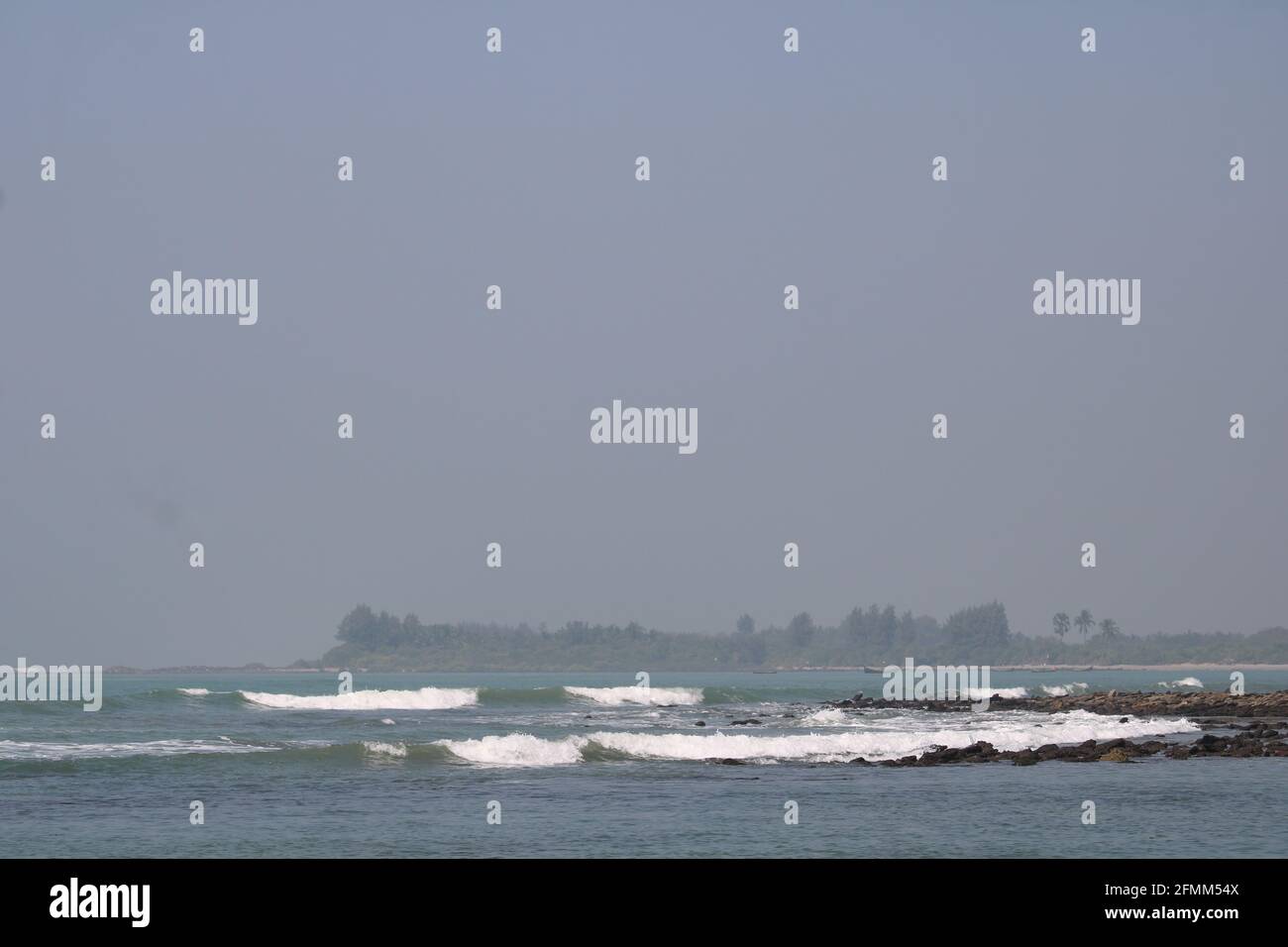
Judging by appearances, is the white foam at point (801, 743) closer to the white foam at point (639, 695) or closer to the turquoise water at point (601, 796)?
the turquoise water at point (601, 796)

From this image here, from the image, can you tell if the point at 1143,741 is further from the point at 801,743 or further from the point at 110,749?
A: the point at 110,749

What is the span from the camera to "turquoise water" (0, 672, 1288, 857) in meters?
21.8

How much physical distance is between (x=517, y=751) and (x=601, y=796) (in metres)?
9.19

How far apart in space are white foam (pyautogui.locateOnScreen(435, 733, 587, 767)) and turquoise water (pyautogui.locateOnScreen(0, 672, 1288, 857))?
0.32 feet

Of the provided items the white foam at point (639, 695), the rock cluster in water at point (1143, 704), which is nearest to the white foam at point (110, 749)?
the rock cluster in water at point (1143, 704)

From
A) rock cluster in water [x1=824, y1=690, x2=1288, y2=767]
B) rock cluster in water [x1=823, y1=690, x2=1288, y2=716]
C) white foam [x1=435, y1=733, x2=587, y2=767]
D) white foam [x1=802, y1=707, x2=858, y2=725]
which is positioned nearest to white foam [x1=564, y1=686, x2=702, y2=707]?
rock cluster in water [x1=823, y1=690, x2=1288, y2=716]

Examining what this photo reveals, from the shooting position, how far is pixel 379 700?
81500 mm

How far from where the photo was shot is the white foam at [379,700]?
248 ft

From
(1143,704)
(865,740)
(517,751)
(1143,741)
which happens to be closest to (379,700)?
(1143,704)

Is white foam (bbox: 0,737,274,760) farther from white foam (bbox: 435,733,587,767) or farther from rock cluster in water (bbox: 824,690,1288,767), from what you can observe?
rock cluster in water (bbox: 824,690,1288,767)
